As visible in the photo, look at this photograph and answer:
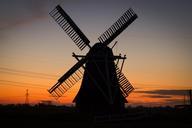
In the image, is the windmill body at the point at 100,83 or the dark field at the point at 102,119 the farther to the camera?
the windmill body at the point at 100,83

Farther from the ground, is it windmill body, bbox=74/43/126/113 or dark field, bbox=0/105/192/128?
windmill body, bbox=74/43/126/113

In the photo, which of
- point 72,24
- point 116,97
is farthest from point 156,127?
point 72,24

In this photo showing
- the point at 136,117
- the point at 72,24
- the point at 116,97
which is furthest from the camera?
the point at 72,24

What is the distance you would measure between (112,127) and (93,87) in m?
7.28

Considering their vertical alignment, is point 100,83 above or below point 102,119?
above

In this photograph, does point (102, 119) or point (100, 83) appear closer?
point (102, 119)

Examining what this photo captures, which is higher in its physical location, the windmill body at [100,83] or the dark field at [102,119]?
the windmill body at [100,83]

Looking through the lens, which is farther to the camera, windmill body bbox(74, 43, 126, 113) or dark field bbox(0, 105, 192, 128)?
windmill body bbox(74, 43, 126, 113)

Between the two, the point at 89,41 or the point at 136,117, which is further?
the point at 89,41

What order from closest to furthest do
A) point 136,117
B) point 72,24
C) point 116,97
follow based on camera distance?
point 136,117, point 116,97, point 72,24

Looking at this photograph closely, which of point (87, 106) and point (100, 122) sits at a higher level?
point (87, 106)

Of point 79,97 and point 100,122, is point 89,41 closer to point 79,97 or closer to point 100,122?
point 79,97

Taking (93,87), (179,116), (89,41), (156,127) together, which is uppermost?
(89,41)

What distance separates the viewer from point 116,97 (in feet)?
108
